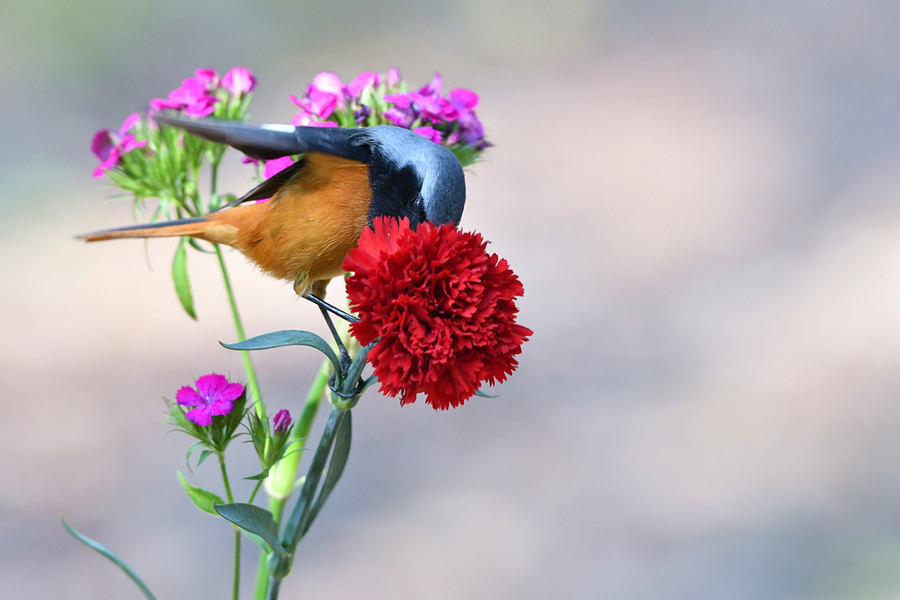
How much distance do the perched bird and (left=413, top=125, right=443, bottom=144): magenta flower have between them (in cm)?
8

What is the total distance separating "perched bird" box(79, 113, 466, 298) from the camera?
63cm

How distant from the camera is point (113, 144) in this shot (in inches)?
34.7

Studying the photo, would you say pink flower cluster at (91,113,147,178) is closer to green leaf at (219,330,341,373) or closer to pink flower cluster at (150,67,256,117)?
pink flower cluster at (150,67,256,117)

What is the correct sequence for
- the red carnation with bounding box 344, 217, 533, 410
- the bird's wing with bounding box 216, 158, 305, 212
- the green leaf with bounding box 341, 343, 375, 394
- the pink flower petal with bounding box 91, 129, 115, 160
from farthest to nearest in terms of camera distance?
the pink flower petal with bounding box 91, 129, 115, 160
the bird's wing with bounding box 216, 158, 305, 212
the green leaf with bounding box 341, 343, 375, 394
the red carnation with bounding box 344, 217, 533, 410

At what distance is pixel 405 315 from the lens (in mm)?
513

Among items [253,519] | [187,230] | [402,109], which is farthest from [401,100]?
[253,519]

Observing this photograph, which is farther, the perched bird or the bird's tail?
the bird's tail

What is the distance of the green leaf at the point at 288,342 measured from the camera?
597 mm

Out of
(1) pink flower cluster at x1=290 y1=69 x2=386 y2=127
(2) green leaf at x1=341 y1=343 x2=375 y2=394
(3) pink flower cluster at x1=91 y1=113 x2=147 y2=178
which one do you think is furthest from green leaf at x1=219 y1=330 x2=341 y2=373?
(3) pink flower cluster at x1=91 y1=113 x2=147 y2=178

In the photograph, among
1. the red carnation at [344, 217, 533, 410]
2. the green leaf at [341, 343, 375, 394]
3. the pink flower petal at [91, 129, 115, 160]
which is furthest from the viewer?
the pink flower petal at [91, 129, 115, 160]

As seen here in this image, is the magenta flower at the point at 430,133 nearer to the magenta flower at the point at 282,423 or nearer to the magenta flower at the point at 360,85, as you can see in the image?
the magenta flower at the point at 360,85

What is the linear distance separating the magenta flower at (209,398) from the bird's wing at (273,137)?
201 millimetres

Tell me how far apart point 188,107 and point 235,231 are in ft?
0.45

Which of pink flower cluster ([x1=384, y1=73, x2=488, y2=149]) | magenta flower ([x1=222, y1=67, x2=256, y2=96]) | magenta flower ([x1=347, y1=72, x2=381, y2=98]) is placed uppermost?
magenta flower ([x1=222, y1=67, x2=256, y2=96])
